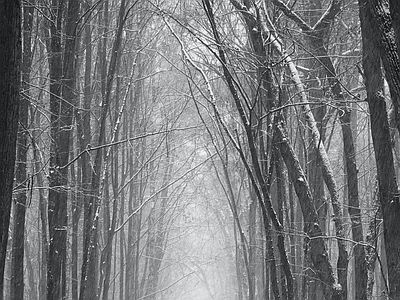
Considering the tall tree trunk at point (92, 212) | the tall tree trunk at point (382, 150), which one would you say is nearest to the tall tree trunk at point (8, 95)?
the tall tree trunk at point (382, 150)

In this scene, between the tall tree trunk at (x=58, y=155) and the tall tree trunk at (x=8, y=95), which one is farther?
the tall tree trunk at (x=58, y=155)

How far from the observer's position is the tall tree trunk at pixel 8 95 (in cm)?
274

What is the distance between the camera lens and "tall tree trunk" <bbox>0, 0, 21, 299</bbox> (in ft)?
8.98

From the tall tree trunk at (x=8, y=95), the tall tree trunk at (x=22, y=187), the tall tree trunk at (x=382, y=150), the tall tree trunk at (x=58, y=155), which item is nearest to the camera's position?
the tall tree trunk at (x=8, y=95)

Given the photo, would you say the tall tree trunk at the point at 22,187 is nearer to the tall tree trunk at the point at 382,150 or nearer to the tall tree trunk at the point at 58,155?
the tall tree trunk at the point at 58,155

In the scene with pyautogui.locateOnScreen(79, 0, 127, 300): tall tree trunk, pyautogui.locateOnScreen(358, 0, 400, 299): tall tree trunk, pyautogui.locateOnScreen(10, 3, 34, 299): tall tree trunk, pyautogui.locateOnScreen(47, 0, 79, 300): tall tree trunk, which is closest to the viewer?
pyautogui.locateOnScreen(358, 0, 400, 299): tall tree trunk

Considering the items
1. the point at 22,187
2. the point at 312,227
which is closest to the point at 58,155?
the point at 22,187

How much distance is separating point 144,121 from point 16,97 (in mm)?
10480

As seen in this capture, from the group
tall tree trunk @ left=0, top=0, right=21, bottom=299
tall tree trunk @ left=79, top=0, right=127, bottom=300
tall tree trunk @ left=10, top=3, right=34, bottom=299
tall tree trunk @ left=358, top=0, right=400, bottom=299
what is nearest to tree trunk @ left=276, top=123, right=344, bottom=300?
tall tree trunk @ left=358, top=0, right=400, bottom=299

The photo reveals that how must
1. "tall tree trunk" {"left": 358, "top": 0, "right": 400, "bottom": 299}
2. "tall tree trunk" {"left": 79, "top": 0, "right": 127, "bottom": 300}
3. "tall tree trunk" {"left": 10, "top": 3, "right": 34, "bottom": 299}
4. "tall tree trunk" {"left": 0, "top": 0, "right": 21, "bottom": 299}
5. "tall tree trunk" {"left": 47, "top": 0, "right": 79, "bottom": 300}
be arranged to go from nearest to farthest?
"tall tree trunk" {"left": 0, "top": 0, "right": 21, "bottom": 299}, "tall tree trunk" {"left": 358, "top": 0, "right": 400, "bottom": 299}, "tall tree trunk" {"left": 47, "top": 0, "right": 79, "bottom": 300}, "tall tree trunk" {"left": 10, "top": 3, "right": 34, "bottom": 299}, "tall tree trunk" {"left": 79, "top": 0, "right": 127, "bottom": 300}

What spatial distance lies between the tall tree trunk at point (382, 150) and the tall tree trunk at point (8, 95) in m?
2.24

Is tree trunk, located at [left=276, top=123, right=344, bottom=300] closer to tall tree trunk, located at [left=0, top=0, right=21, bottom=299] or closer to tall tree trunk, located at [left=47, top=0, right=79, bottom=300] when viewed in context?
tall tree trunk, located at [left=47, top=0, right=79, bottom=300]

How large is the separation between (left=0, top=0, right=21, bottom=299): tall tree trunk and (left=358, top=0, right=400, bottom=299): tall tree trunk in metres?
2.24

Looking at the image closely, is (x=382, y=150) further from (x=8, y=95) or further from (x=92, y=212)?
(x=92, y=212)
